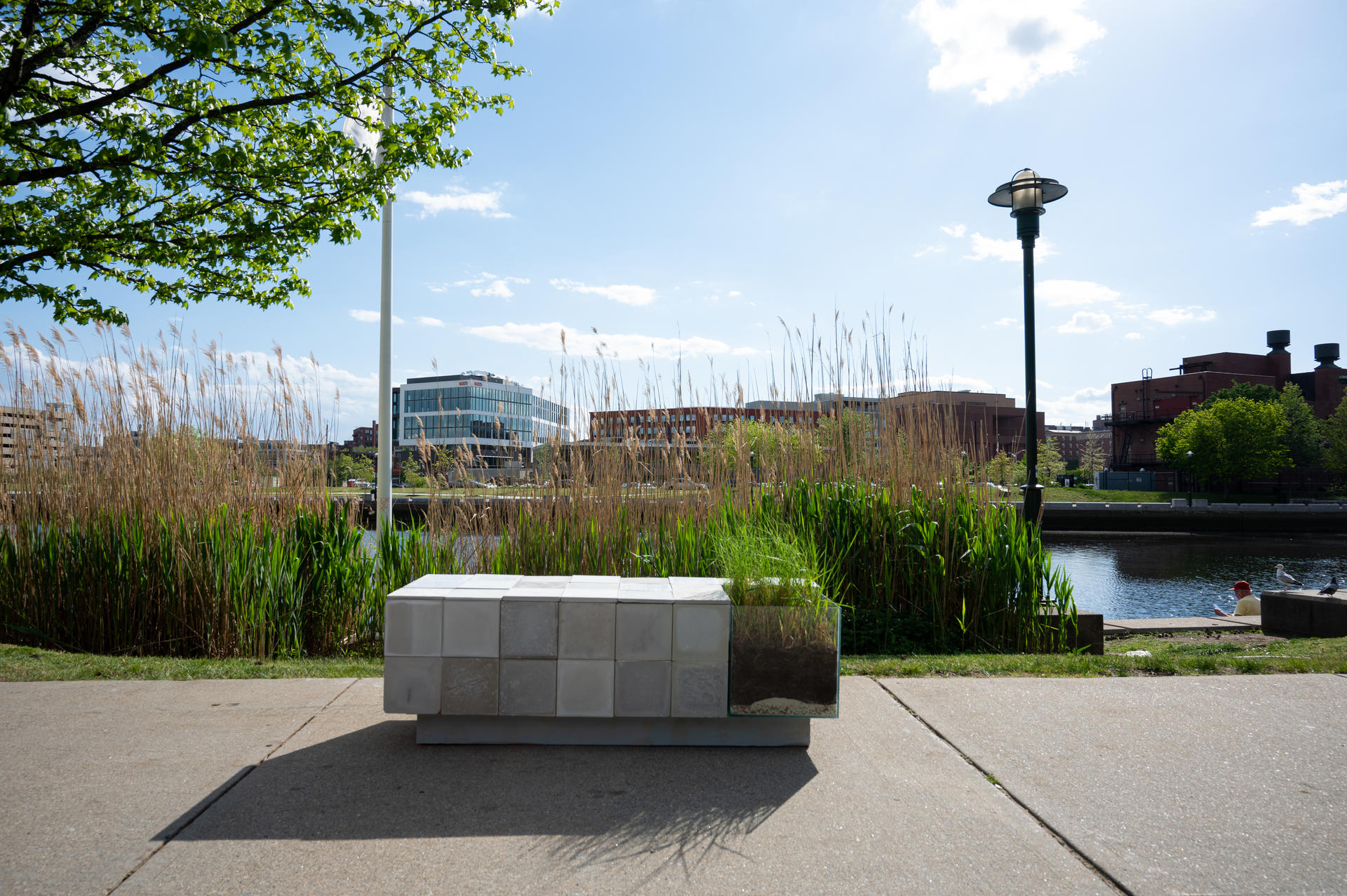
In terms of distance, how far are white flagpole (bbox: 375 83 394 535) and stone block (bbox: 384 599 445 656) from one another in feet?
12.0

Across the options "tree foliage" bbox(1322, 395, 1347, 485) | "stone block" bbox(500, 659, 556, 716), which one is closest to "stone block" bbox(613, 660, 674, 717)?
"stone block" bbox(500, 659, 556, 716)

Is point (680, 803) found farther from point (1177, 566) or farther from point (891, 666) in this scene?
point (1177, 566)

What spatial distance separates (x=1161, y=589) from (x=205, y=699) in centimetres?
1633

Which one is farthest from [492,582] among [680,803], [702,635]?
[680,803]

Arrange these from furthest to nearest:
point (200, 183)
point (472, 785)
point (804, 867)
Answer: point (200, 183), point (472, 785), point (804, 867)

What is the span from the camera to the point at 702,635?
9.49ft

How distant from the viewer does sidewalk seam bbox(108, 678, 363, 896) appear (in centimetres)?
201

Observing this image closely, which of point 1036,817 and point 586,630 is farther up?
point 586,630

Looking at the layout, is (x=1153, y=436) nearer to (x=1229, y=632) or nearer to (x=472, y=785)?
(x=1229, y=632)

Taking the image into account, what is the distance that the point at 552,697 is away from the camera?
2.88m

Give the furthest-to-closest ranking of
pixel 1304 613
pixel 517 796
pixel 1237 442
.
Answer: pixel 1237 442 < pixel 1304 613 < pixel 517 796

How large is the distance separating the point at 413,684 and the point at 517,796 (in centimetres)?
66

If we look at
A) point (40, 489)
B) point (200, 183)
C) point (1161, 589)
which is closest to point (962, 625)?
point (200, 183)

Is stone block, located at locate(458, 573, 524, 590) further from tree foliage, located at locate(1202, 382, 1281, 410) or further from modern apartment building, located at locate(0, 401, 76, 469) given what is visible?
tree foliage, located at locate(1202, 382, 1281, 410)
